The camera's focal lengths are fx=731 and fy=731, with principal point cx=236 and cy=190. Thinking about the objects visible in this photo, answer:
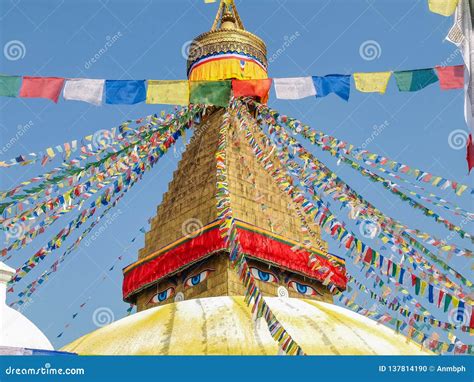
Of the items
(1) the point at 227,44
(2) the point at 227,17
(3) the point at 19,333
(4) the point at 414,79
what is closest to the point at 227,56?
(1) the point at 227,44

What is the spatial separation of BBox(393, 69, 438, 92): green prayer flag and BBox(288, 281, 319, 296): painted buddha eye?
3910 millimetres

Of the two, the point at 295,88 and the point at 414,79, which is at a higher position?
the point at 295,88

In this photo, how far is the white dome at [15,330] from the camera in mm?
7441

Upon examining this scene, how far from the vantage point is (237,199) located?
467 inches

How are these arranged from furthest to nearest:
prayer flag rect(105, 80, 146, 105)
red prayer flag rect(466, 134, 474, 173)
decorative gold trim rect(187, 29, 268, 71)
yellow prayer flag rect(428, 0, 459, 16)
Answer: decorative gold trim rect(187, 29, 268, 71), prayer flag rect(105, 80, 146, 105), yellow prayer flag rect(428, 0, 459, 16), red prayer flag rect(466, 134, 474, 173)

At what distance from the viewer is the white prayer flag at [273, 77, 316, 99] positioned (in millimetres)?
9719

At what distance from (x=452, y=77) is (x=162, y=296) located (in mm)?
5746

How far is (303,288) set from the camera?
463 inches

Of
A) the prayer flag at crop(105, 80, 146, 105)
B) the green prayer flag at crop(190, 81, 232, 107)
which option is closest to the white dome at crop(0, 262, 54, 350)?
the prayer flag at crop(105, 80, 146, 105)

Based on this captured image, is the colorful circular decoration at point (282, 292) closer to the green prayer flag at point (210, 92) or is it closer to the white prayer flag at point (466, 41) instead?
the green prayer flag at point (210, 92)

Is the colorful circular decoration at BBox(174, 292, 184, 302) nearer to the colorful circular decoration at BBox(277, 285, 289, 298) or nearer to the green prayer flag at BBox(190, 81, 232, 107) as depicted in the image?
the colorful circular decoration at BBox(277, 285, 289, 298)

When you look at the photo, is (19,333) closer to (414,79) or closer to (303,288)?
(303,288)
